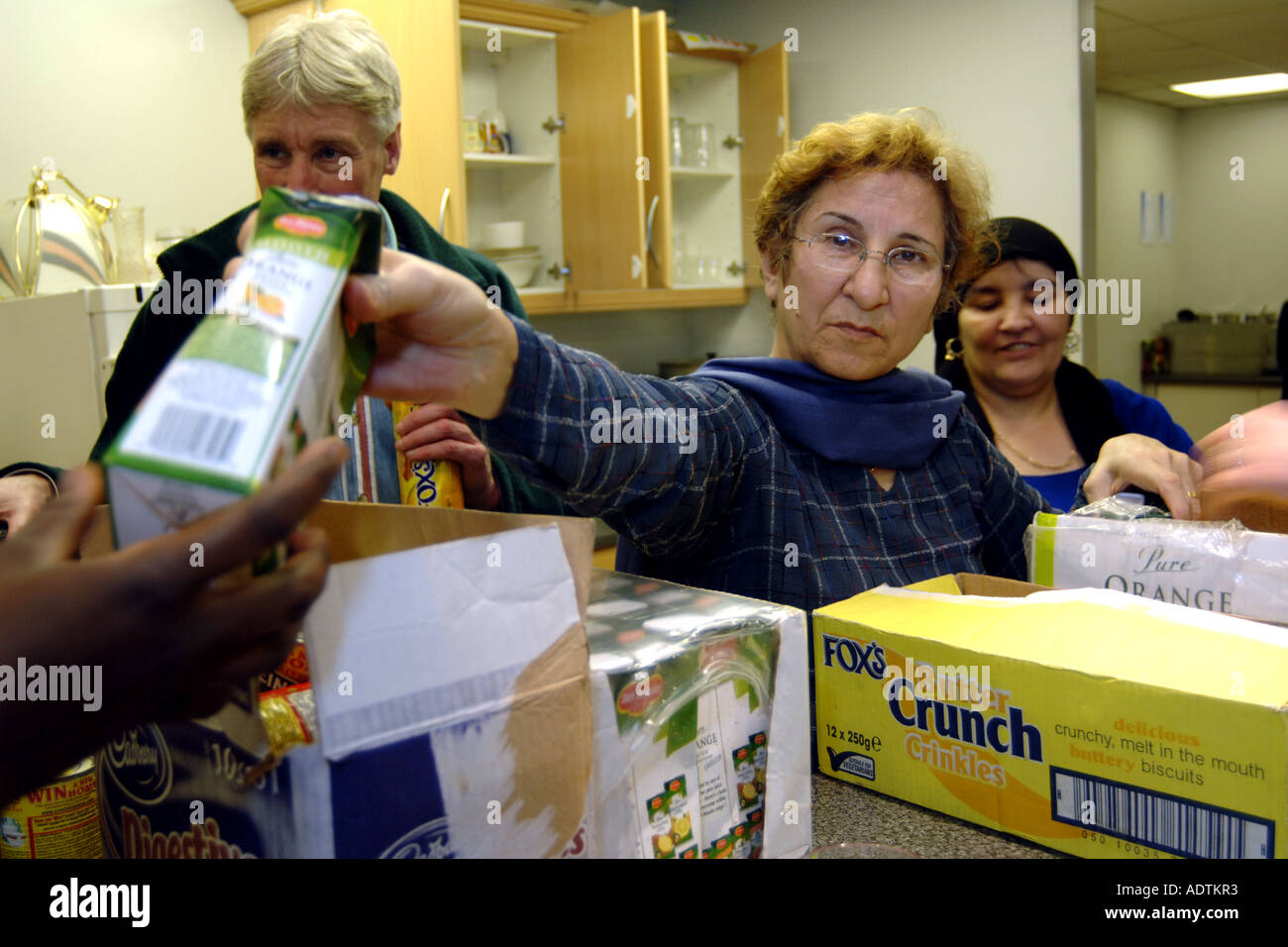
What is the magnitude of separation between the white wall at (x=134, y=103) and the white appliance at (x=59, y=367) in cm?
56

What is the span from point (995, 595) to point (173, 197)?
2.49 metres

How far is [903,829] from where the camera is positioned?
0.76 m

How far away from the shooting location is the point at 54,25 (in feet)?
8.00

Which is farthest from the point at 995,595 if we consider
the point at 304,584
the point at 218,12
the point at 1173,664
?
the point at 218,12

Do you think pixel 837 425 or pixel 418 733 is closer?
pixel 418 733

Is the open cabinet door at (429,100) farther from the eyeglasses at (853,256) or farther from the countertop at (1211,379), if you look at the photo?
the countertop at (1211,379)

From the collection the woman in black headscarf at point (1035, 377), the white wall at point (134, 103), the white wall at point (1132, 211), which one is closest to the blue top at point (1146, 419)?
the woman in black headscarf at point (1035, 377)

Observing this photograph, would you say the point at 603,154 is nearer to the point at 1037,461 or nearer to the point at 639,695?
the point at 1037,461

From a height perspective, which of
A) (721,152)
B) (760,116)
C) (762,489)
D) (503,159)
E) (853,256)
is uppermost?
(760,116)

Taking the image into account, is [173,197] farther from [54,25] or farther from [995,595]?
[995,595]

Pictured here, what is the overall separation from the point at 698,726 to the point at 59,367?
71.2 inches

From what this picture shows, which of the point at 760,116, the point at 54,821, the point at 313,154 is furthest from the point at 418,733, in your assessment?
the point at 760,116

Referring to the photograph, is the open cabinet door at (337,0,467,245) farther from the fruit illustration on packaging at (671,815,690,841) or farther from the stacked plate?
the fruit illustration on packaging at (671,815,690,841)

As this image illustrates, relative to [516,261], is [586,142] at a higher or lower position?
higher
